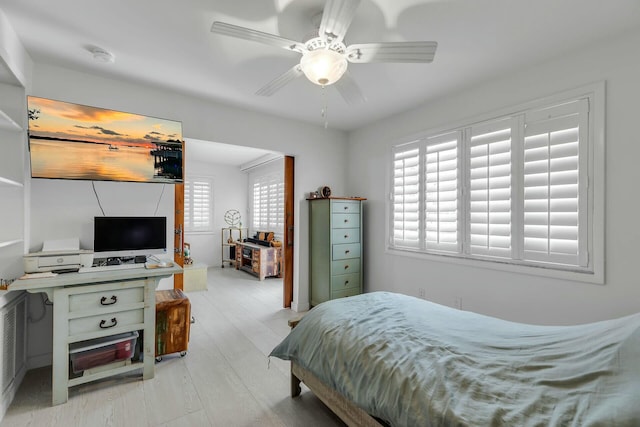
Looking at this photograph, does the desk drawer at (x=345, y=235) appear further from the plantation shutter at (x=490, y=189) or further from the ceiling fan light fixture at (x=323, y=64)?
the ceiling fan light fixture at (x=323, y=64)

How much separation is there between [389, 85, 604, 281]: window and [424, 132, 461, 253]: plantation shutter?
0.4 inches

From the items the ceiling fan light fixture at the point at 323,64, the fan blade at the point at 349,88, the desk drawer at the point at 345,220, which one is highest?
the fan blade at the point at 349,88

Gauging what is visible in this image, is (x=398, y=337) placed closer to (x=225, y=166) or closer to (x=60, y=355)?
(x=60, y=355)

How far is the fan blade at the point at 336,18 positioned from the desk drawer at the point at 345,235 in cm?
239

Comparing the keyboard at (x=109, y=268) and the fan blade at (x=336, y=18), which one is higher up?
the fan blade at (x=336, y=18)

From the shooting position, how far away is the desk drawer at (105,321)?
2053 mm

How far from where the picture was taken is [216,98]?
3.13 meters

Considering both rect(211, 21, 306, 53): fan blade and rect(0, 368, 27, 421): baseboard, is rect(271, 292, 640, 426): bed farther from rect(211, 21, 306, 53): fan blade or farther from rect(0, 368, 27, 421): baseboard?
rect(0, 368, 27, 421): baseboard

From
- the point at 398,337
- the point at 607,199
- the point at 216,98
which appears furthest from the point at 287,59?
the point at 607,199

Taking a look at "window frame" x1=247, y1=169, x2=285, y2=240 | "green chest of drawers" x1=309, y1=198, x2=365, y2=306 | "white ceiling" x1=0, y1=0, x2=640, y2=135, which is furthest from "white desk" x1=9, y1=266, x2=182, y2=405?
"window frame" x1=247, y1=169, x2=285, y2=240

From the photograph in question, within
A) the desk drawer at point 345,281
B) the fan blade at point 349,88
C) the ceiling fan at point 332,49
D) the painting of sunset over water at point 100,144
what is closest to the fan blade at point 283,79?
the ceiling fan at point 332,49

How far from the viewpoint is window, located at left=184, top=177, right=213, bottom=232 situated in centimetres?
671

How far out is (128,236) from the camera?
8.50 ft

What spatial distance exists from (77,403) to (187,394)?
70 cm
